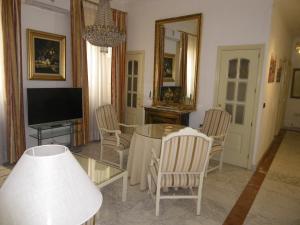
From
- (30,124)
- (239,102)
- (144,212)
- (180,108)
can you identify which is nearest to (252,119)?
(239,102)

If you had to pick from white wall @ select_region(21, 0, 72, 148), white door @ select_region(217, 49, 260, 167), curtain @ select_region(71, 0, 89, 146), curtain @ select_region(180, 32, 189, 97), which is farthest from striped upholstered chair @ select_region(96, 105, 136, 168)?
white door @ select_region(217, 49, 260, 167)

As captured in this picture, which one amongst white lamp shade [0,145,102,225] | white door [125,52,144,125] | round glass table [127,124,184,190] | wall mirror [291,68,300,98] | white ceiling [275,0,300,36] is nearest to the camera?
white lamp shade [0,145,102,225]

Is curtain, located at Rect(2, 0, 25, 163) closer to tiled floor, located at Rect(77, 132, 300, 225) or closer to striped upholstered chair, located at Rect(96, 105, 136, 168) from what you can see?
striped upholstered chair, located at Rect(96, 105, 136, 168)

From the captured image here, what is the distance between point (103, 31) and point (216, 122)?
2.33 metres

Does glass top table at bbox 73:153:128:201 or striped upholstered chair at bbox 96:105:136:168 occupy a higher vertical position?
striped upholstered chair at bbox 96:105:136:168

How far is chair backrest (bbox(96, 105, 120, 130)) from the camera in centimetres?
396

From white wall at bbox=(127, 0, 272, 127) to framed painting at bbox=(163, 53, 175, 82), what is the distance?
36 centimetres

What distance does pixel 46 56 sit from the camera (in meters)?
4.35

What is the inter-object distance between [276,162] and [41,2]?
522cm

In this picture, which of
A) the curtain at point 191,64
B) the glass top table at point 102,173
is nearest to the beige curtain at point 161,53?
the curtain at point 191,64

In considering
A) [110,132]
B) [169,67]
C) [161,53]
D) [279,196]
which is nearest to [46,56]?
[110,132]

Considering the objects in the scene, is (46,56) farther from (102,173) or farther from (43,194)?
(43,194)

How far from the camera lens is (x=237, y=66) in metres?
4.11

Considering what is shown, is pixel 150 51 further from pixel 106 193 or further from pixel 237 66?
pixel 106 193
